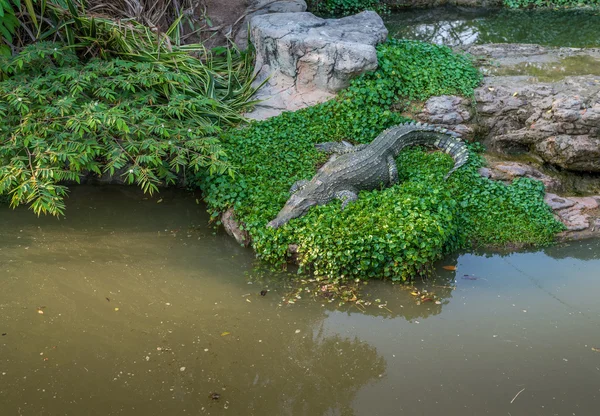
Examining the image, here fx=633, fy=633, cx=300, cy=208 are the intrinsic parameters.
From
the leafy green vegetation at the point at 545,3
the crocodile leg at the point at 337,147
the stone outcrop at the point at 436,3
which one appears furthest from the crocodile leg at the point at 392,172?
the leafy green vegetation at the point at 545,3

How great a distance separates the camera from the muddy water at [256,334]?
5.00 metres

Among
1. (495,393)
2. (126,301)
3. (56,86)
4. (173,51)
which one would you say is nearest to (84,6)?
(173,51)

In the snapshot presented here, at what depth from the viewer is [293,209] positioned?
22.3 ft

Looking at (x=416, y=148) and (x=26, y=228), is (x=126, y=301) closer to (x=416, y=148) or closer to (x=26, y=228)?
(x=26, y=228)

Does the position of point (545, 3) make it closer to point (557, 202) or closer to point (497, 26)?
point (497, 26)

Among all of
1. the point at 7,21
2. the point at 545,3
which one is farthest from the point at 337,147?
the point at 545,3

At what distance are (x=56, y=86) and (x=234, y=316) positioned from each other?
3.41 metres

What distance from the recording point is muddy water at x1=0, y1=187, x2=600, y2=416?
5.00 metres

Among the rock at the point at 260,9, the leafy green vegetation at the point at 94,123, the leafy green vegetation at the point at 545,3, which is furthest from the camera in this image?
the leafy green vegetation at the point at 545,3

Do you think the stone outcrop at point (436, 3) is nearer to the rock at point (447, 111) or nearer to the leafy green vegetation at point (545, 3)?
the leafy green vegetation at point (545, 3)

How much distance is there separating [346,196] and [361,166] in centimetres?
48

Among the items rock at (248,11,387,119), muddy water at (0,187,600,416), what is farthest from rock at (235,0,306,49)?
muddy water at (0,187,600,416)

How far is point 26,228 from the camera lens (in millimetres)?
7086

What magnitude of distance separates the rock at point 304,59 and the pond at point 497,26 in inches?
127
